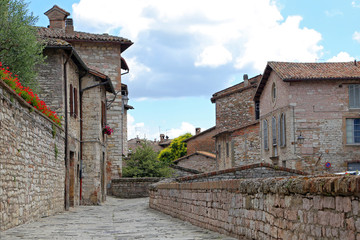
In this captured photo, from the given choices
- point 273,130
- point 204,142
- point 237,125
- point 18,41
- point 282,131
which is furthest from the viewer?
point 204,142

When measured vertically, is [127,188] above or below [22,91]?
below

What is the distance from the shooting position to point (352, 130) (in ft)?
95.0

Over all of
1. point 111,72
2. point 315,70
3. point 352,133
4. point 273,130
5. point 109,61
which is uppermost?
point 109,61

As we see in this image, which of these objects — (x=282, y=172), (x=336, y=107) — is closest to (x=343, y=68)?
(x=336, y=107)

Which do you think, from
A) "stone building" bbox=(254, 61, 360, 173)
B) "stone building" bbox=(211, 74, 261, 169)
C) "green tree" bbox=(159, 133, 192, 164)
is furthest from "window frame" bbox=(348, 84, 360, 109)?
"green tree" bbox=(159, 133, 192, 164)

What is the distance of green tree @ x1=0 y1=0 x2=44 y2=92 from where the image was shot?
53.9 ft

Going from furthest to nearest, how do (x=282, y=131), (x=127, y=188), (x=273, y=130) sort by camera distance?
(x=273, y=130)
(x=127, y=188)
(x=282, y=131)

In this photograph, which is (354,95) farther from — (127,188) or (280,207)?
(280,207)

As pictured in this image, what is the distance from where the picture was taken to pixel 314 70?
2959 centimetres

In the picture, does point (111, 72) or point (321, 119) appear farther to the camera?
point (111, 72)

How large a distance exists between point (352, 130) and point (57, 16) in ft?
58.1

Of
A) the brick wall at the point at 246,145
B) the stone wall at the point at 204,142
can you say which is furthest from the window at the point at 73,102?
the stone wall at the point at 204,142

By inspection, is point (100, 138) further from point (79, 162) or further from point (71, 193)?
point (71, 193)

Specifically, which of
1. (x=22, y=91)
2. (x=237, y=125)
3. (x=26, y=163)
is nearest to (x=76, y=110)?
(x=22, y=91)
